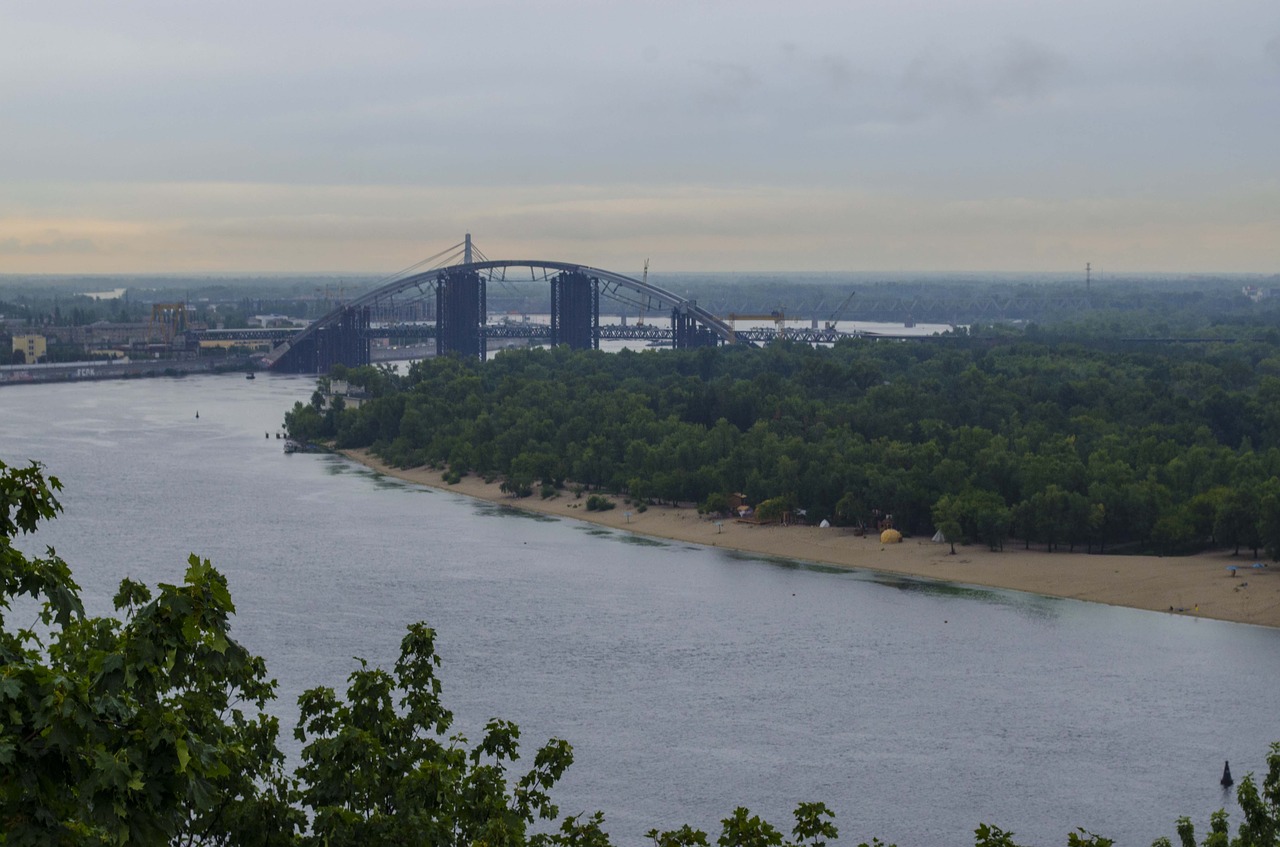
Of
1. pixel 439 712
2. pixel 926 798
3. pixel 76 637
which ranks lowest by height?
pixel 926 798

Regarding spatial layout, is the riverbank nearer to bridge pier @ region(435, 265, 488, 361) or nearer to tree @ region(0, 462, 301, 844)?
tree @ region(0, 462, 301, 844)

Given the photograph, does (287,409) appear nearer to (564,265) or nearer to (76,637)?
(564,265)

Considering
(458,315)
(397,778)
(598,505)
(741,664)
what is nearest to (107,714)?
(397,778)

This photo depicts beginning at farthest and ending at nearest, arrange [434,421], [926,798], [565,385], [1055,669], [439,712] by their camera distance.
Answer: [565,385] → [434,421] → [1055,669] → [926,798] → [439,712]

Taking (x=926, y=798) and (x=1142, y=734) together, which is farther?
(x=1142, y=734)

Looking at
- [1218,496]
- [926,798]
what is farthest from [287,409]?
[926,798]

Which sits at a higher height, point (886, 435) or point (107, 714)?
point (107, 714)

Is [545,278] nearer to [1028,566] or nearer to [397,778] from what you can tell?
[1028,566]
